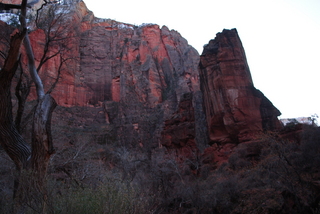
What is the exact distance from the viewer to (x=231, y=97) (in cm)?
2467

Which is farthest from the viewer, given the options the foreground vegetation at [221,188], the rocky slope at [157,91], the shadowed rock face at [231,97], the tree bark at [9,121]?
the rocky slope at [157,91]

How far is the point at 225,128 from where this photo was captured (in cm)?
2481

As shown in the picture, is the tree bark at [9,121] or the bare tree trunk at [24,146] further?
the tree bark at [9,121]

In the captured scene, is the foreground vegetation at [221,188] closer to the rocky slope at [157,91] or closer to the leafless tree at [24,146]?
the leafless tree at [24,146]

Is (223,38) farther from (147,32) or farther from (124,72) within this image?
(147,32)

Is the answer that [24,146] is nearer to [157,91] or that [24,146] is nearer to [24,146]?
[24,146]

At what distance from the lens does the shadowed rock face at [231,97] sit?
23.5 metres

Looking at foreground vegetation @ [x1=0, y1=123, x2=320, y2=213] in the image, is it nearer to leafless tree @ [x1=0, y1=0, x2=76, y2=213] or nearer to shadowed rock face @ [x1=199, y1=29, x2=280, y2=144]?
leafless tree @ [x1=0, y1=0, x2=76, y2=213]

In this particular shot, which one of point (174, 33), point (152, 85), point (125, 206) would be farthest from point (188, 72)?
point (125, 206)

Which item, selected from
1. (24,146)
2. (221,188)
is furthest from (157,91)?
(24,146)

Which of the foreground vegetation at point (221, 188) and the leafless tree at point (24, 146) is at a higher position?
the leafless tree at point (24, 146)

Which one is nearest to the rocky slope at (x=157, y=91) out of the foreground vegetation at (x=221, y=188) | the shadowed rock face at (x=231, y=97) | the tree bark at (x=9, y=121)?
the shadowed rock face at (x=231, y=97)

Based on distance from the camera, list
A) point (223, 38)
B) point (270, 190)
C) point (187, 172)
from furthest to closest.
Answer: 1. point (223, 38)
2. point (187, 172)
3. point (270, 190)

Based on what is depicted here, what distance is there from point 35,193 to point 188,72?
49.9m
